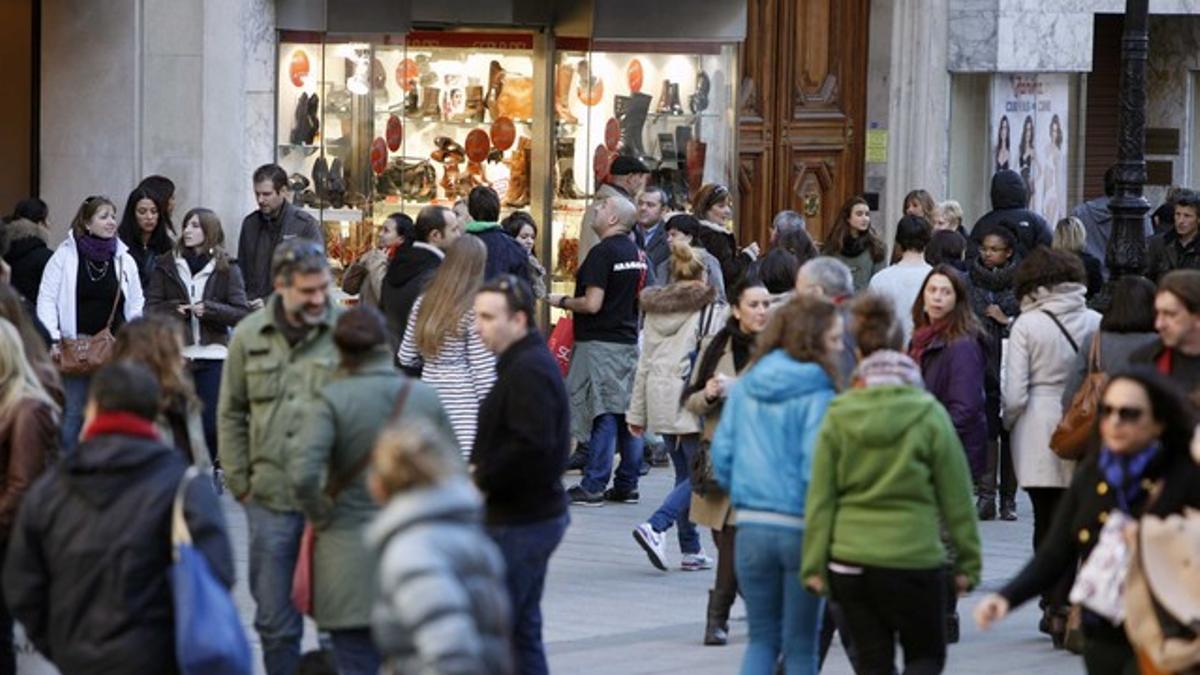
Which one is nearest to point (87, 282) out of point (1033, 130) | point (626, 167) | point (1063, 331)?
point (626, 167)

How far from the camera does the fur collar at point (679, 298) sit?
14734mm

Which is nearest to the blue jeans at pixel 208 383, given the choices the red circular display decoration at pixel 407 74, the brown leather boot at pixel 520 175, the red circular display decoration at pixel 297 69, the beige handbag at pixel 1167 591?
the red circular display decoration at pixel 297 69

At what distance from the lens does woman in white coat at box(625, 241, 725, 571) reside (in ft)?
46.6

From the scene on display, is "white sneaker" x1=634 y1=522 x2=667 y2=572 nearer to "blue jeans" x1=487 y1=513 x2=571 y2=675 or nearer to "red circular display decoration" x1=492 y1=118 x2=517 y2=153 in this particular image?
"blue jeans" x1=487 y1=513 x2=571 y2=675

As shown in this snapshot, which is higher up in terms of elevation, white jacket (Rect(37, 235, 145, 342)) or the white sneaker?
white jacket (Rect(37, 235, 145, 342))

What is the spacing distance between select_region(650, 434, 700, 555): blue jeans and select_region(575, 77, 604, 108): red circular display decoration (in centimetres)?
642

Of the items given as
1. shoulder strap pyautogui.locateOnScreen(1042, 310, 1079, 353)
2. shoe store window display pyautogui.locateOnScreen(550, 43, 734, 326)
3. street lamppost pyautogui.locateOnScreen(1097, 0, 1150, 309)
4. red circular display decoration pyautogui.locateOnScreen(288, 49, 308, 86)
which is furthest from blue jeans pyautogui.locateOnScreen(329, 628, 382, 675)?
shoe store window display pyautogui.locateOnScreen(550, 43, 734, 326)

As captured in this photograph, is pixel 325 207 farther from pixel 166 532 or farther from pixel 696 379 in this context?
pixel 166 532

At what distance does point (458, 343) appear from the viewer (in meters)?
12.8

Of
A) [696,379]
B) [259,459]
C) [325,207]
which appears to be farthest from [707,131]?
[259,459]

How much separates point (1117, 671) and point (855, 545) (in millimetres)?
1084

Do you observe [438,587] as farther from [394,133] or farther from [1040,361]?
[394,133]

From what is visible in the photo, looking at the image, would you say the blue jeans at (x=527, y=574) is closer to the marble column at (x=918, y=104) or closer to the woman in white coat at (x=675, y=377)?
the woman in white coat at (x=675, y=377)

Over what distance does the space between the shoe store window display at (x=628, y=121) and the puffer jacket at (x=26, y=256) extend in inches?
207
